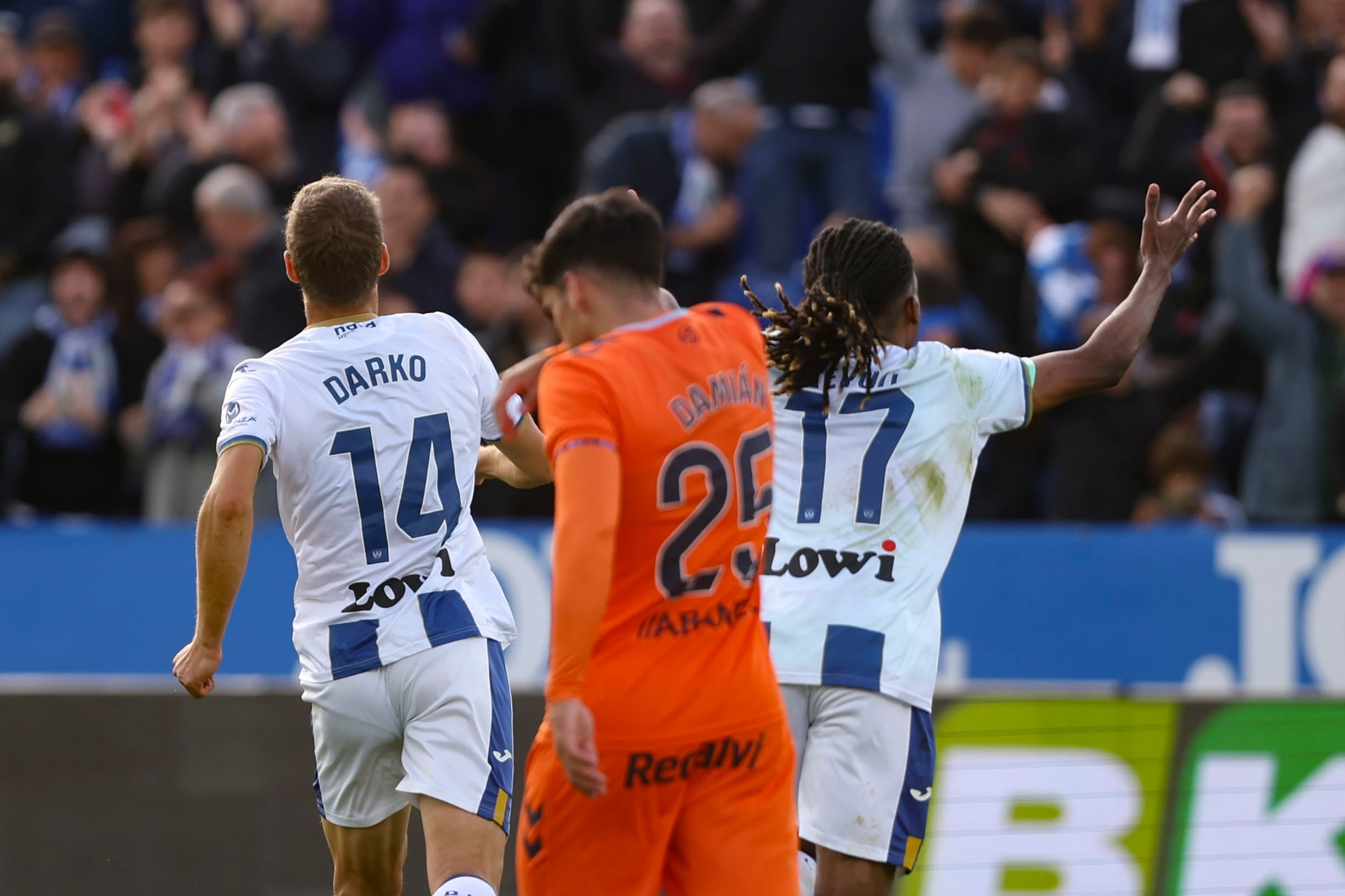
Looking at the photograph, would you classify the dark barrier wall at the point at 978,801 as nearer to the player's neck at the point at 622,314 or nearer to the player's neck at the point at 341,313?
the player's neck at the point at 341,313

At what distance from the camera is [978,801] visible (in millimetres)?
6859

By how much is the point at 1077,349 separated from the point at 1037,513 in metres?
5.44

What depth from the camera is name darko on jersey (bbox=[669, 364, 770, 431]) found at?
4.16 metres

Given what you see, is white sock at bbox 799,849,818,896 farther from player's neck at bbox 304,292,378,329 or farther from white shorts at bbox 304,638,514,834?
player's neck at bbox 304,292,378,329

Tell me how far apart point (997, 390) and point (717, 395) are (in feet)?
4.58

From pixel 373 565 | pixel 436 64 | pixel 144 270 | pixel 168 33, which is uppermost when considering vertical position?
pixel 168 33

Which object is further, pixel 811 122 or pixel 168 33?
pixel 168 33

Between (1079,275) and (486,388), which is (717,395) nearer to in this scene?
(486,388)

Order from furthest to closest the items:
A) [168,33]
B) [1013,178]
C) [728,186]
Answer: [168,33] → [728,186] → [1013,178]

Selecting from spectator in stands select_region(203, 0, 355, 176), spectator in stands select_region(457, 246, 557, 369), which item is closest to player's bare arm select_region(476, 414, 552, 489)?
spectator in stands select_region(457, 246, 557, 369)

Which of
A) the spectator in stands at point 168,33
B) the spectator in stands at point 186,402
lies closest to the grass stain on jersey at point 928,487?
the spectator in stands at point 186,402

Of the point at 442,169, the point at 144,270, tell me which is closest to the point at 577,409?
the point at 442,169

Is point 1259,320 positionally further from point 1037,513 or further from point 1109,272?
point 1037,513

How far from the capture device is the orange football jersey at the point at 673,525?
4.10 metres
